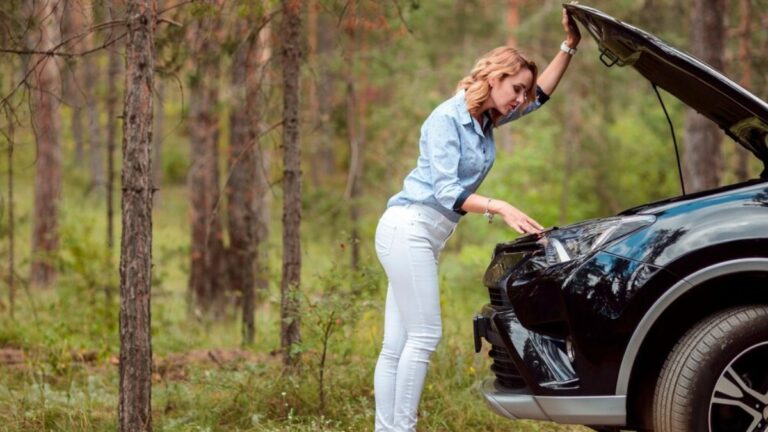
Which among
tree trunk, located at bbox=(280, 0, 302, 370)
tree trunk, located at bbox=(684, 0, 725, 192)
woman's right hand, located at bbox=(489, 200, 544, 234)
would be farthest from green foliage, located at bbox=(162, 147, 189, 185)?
woman's right hand, located at bbox=(489, 200, 544, 234)

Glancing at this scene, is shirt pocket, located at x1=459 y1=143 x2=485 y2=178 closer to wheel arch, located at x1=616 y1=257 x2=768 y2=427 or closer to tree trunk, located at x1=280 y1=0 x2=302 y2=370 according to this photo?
wheel arch, located at x1=616 y1=257 x2=768 y2=427

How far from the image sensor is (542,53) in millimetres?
30062

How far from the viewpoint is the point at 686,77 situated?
4.38 metres

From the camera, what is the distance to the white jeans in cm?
474

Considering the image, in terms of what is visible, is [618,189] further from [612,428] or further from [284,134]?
[612,428]

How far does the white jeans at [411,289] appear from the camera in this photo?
15.6 ft

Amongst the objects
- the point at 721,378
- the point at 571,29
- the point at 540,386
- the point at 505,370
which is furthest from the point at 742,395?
the point at 571,29

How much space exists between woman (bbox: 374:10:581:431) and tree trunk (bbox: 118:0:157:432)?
1.32 metres

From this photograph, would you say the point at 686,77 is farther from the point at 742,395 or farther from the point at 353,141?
the point at 353,141

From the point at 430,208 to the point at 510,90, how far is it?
0.72 meters

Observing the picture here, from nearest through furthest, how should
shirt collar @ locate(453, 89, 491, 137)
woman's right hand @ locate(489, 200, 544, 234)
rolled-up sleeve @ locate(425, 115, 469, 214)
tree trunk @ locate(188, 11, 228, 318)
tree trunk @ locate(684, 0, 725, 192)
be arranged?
woman's right hand @ locate(489, 200, 544, 234) → rolled-up sleeve @ locate(425, 115, 469, 214) → shirt collar @ locate(453, 89, 491, 137) → tree trunk @ locate(684, 0, 725, 192) → tree trunk @ locate(188, 11, 228, 318)

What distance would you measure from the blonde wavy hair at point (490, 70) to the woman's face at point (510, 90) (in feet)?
0.07

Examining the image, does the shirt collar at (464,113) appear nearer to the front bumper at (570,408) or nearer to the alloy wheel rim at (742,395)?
the front bumper at (570,408)

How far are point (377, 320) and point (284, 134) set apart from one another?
7.34 ft
